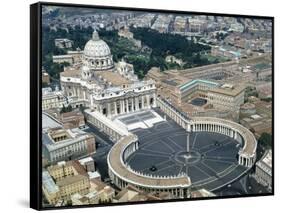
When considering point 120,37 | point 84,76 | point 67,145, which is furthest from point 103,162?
point 120,37

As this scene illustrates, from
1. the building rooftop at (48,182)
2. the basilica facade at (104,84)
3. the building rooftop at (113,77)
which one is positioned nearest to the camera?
the building rooftop at (48,182)

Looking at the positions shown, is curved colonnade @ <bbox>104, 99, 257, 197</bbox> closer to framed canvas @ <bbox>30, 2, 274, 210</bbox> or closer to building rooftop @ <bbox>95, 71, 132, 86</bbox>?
framed canvas @ <bbox>30, 2, 274, 210</bbox>

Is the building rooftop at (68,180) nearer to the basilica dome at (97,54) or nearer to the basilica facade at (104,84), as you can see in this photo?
the basilica facade at (104,84)

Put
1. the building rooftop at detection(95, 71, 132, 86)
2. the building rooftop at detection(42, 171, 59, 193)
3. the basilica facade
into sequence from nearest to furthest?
the building rooftop at detection(42, 171, 59, 193), the basilica facade, the building rooftop at detection(95, 71, 132, 86)

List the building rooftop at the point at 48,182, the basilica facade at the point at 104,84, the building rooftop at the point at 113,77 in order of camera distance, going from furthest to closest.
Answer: the building rooftop at the point at 113,77
the basilica facade at the point at 104,84
the building rooftop at the point at 48,182

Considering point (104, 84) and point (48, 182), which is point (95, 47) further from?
point (48, 182)

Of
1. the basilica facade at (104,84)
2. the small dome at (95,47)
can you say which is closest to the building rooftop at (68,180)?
the basilica facade at (104,84)

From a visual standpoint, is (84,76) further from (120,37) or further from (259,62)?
(259,62)

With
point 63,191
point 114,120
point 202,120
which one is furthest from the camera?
point 202,120

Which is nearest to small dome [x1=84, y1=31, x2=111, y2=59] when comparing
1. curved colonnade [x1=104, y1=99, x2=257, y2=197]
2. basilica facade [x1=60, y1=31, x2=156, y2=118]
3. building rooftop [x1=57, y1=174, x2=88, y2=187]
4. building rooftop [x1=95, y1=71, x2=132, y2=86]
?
basilica facade [x1=60, y1=31, x2=156, y2=118]
